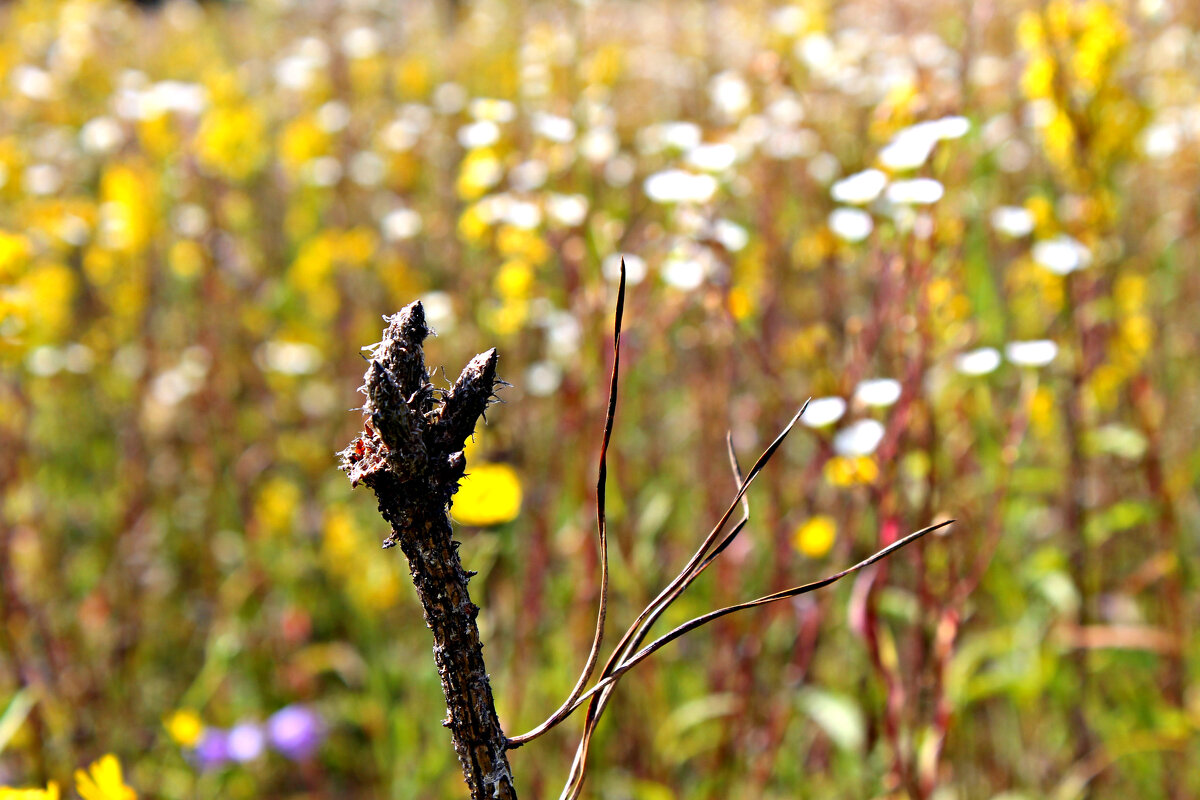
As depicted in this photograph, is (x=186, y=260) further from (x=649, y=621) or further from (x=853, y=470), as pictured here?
(x=649, y=621)

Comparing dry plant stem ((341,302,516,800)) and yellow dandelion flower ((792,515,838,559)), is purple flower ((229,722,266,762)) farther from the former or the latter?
dry plant stem ((341,302,516,800))

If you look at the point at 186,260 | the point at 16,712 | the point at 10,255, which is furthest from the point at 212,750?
the point at 186,260

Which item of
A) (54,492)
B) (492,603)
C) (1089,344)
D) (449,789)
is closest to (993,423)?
(1089,344)

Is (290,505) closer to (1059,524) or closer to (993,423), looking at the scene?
(993,423)

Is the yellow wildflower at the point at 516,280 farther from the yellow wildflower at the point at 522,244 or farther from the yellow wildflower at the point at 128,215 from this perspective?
the yellow wildflower at the point at 128,215

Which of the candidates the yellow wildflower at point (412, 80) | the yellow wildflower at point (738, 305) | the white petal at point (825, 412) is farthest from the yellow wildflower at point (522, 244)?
the yellow wildflower at point (412, 80)
